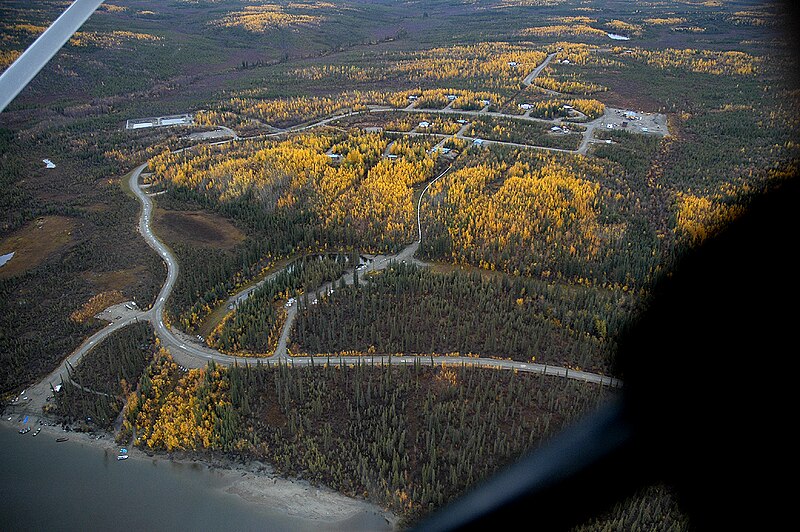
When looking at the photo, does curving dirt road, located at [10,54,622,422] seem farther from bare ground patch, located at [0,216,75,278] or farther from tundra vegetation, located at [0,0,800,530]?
bare ground patch, located at [0,216,75,278]

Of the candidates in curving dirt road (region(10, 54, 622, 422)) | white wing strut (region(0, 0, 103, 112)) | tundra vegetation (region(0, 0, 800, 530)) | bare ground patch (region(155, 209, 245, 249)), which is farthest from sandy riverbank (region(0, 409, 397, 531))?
white wing strut (region(0, 0, 103, 112))

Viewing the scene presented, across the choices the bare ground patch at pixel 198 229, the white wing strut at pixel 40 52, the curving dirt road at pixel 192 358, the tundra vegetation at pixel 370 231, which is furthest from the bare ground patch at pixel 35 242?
the white wing strut at pixel 40 52

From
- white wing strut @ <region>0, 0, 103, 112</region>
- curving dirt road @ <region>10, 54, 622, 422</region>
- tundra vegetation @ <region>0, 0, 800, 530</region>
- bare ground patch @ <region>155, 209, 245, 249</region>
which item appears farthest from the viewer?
bare ground patch @ <region>155, 209, 245, 249</region>

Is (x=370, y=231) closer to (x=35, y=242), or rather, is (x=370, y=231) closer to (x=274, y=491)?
(x=274, y=491)

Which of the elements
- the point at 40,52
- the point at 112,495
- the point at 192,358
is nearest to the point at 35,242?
the point at 192,358

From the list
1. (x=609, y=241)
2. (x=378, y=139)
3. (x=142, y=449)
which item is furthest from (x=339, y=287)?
(x=378, y=139)

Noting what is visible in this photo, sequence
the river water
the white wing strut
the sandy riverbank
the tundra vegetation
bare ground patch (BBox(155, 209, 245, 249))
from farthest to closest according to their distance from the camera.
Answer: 1. bare ground patch (BBox(155, 209, 245, 249))
2. the tundra vegetation
3. the sandy riverbank
4. the river water
5. the white wing strut
